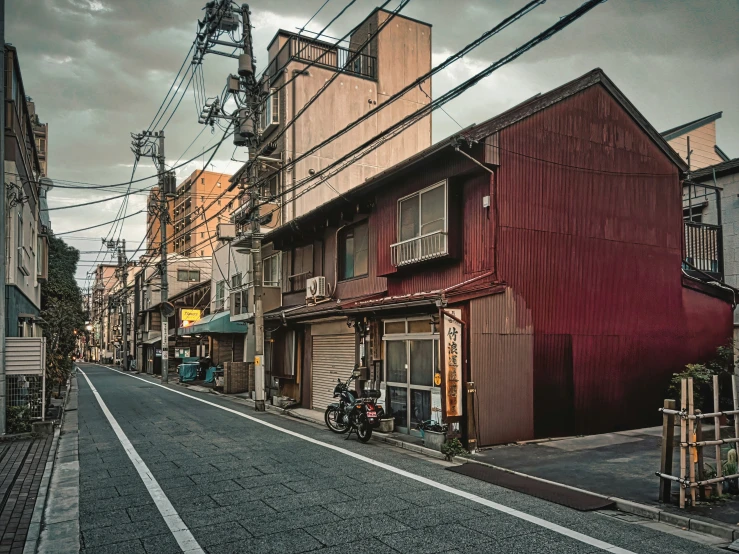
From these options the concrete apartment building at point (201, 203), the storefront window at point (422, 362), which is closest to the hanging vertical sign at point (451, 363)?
the storefront window at point (422, 362)

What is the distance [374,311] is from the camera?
15.2m

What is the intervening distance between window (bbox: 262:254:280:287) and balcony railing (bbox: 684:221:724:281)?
644 inches

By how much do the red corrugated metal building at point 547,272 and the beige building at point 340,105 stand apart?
13.1 m

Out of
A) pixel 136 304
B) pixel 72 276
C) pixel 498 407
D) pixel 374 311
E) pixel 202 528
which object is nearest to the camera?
pixel 202 528

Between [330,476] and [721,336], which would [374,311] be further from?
[721,336]

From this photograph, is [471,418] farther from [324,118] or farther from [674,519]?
[324,118]

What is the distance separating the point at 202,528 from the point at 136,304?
56.4m

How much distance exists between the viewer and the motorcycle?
536 inches

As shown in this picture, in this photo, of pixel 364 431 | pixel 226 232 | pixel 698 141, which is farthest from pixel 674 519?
pixel 226 232

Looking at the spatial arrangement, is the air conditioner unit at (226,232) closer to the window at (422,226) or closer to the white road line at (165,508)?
the window at (422,226)

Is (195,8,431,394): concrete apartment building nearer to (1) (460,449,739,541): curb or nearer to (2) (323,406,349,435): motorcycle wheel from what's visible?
(2) (323,406,349,435): motorcycle wheel

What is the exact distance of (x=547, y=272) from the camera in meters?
14.2

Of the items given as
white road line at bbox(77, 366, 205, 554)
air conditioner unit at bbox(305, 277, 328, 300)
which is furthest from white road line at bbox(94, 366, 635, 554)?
air conditioner unit at bbox(305, 277, 328, 300)

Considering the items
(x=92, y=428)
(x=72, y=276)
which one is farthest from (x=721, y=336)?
(x=72, y=276)
